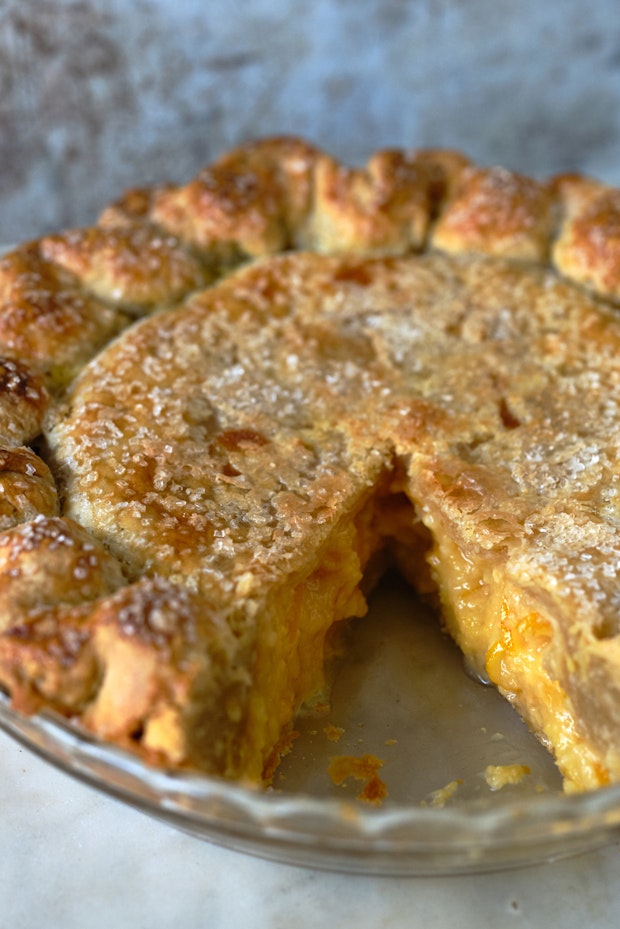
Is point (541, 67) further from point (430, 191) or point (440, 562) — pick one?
point (440, 562)

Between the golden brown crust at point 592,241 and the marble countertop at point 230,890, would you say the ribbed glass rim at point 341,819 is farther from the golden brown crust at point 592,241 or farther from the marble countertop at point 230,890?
the golden brown crust at point 592,241

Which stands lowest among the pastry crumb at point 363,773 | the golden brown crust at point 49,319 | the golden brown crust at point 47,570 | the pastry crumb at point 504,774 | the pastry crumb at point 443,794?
the pastry crumb at point 504,774

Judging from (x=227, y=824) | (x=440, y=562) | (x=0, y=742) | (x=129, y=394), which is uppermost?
(x=129, y=394)

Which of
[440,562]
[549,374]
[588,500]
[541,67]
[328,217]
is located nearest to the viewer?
[588,500]

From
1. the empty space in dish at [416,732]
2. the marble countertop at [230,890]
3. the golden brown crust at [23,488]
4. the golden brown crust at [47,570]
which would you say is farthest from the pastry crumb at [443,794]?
the golden brown crust at [23,488]

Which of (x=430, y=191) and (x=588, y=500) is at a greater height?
(x=430, y=191)

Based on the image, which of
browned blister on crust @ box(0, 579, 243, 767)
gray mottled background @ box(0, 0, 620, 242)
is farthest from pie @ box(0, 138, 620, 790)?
gray mottled background @ box(0, 0, 620, 242)

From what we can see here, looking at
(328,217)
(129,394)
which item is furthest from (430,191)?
(129,394)
